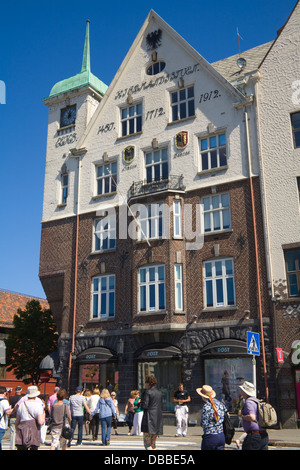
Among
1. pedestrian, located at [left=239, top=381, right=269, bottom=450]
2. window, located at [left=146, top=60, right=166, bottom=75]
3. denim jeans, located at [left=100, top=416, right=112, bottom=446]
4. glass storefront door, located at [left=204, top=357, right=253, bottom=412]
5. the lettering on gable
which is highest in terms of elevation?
window, located at [left=146, top=60, right=166, bottom=75]

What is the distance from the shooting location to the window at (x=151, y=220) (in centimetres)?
2647

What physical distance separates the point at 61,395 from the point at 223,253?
46.5 ft

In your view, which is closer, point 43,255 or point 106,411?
point 106,411

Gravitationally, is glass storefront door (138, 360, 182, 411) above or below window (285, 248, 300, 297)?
below

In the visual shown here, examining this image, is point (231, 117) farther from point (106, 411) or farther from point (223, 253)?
point (106, 411)

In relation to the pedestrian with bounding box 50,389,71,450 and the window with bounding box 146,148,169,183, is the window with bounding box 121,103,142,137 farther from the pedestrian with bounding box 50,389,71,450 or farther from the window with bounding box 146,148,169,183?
the pedestrian with bounding box 50,389,71,450

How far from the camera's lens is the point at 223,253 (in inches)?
976

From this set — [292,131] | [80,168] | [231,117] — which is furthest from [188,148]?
[80,168]

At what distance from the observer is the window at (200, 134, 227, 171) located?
26.4 meters

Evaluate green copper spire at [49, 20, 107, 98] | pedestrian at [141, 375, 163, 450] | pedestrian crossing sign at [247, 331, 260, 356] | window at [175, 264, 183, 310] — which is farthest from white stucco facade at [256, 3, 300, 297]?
pedestrian at [141, 375, 163, 450]

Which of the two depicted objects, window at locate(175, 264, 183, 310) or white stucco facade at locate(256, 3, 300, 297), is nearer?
white stucco facade at locate(256, 3, 300, 297)

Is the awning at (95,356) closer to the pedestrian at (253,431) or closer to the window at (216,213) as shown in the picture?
the window at (216,213)

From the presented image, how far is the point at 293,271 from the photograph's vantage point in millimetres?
22797

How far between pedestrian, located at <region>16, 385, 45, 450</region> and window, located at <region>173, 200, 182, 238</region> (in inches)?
666
